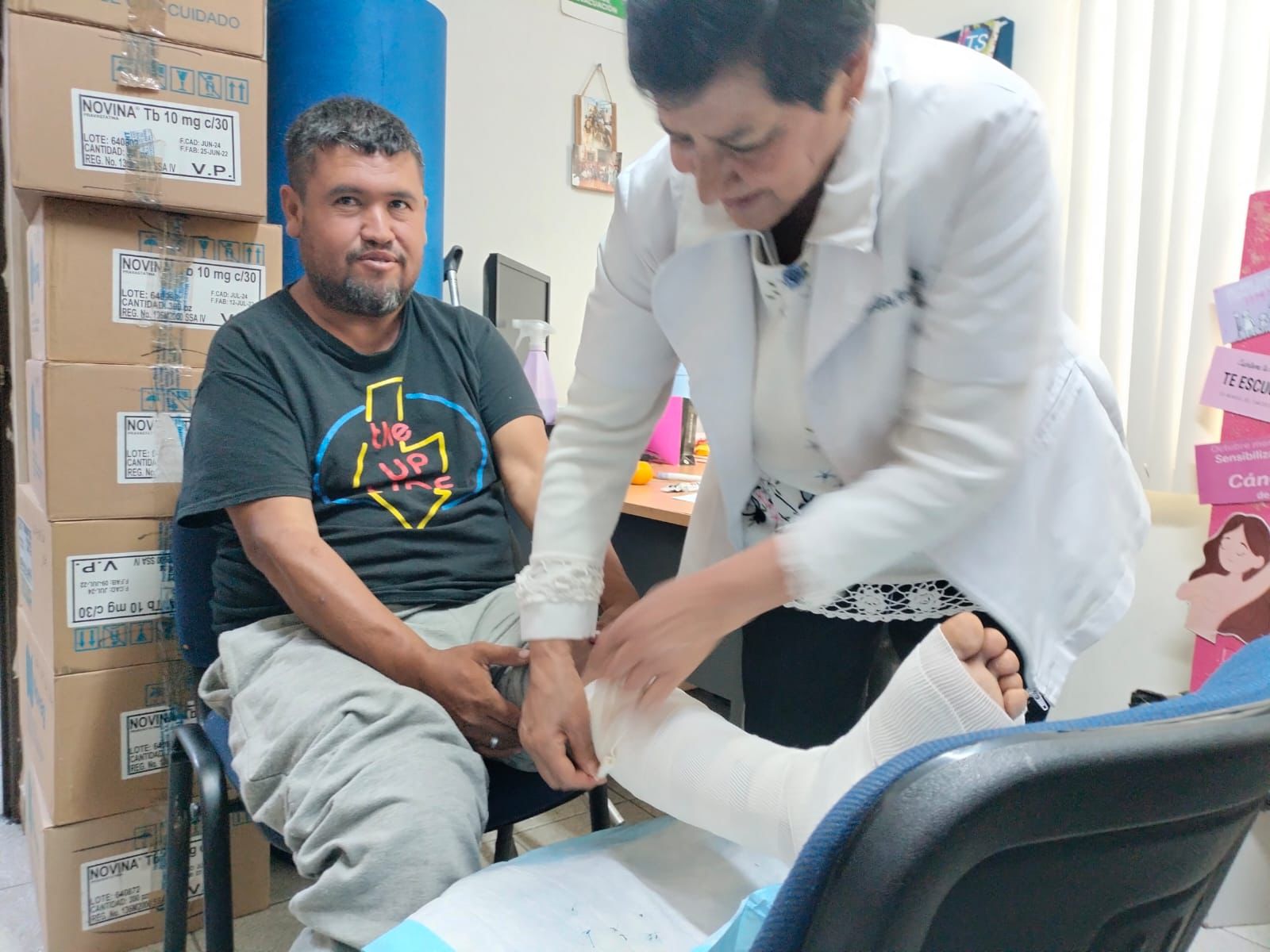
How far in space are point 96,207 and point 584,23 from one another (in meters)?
1.88

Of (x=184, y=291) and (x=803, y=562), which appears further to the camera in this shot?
(x=184, y=291)

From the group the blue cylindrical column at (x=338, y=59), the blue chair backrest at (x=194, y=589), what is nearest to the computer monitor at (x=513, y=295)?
the blue cylindrical column at (x=338, y=59)

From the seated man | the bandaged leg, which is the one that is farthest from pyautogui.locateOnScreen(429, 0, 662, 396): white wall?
the bandaged leg

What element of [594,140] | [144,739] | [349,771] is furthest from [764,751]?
[594,140]

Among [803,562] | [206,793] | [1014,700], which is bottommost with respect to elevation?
[206,793]

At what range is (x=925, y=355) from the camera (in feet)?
2.37

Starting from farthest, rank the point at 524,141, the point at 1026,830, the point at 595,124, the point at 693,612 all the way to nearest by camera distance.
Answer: the point at 595,124, the point at 524,141, the point at 693,612, the point at 1026,830

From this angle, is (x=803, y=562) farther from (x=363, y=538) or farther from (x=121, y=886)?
(x=121, y=886)

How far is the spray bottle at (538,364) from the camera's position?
2.45 m

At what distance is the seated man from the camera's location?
0.91 metres

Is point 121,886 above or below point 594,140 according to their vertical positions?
below

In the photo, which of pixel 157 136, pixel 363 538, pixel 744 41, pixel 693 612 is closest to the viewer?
pixel 744 41

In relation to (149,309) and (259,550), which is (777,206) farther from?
(149,309)

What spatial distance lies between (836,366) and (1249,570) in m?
1.43
